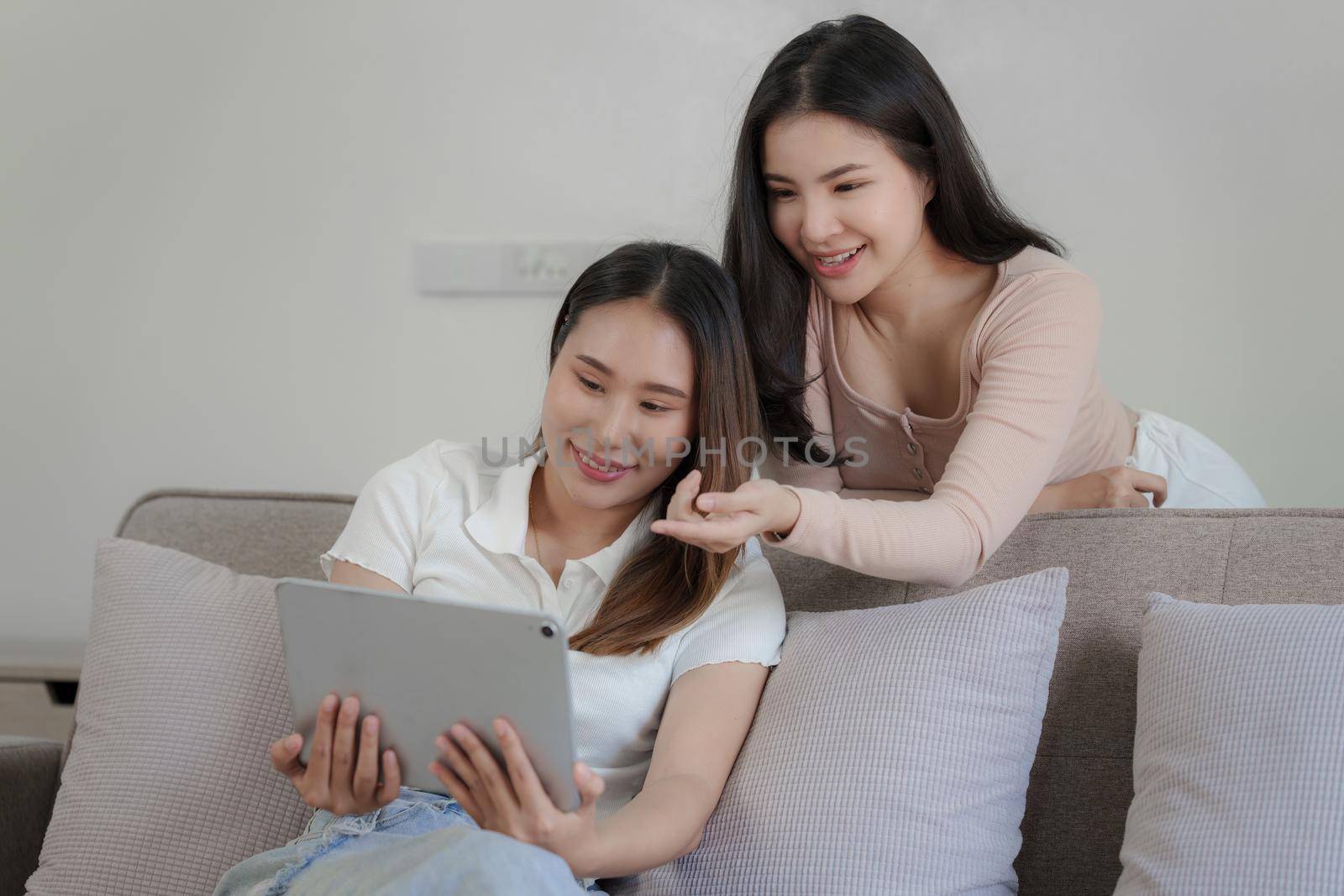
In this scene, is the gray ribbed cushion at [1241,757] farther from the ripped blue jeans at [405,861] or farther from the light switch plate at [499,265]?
the light switch plate at [499,265]

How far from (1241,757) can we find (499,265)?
6.05ft

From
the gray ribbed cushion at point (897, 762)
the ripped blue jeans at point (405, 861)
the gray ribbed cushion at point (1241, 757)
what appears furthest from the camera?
the gray ribbed cushion at point (897, 762)

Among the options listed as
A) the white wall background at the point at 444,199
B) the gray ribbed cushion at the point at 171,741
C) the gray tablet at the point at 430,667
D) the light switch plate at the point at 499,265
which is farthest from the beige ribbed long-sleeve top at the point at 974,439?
the light switch plate at the point at 499,265

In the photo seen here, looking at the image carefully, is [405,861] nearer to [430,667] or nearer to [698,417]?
[430,667]

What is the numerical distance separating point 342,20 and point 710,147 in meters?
0.80

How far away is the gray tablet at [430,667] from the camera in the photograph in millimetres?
980

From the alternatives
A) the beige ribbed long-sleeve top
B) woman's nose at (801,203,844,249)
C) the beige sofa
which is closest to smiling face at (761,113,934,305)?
woman's nose at (801,203,844,249)

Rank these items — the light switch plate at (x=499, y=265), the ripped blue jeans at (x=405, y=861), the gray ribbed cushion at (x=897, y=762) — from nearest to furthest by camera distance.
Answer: the ripped blue jeans at (x=405, y=861) → the gray ribbed cushion at (x=897, y=762) → the light switch plate at (x=499, y=265)

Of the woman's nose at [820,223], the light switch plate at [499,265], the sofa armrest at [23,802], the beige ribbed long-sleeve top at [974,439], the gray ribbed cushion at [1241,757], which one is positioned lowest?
the sofa armrest at [23,802]

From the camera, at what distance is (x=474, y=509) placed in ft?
4.69

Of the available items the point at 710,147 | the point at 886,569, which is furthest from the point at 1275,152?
the point at 886,569

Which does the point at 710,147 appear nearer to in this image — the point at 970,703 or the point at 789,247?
the point at 789,247

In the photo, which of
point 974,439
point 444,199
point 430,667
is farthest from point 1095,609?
point 444,199

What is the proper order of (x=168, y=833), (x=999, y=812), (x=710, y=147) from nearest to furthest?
(x=999, y=812) < (x=168, y=833) < (x=710, y=147)
